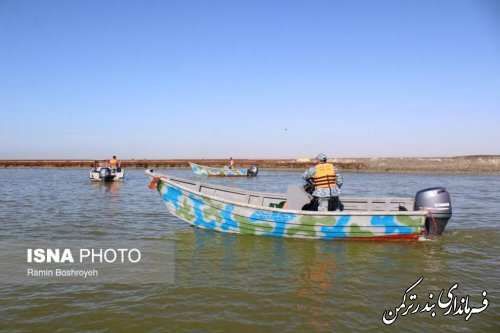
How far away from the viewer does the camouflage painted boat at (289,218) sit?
33.4ft

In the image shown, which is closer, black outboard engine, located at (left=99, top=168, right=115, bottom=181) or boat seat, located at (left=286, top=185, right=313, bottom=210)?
boat seat, located at (left=286, top=185, right=313, bottom=210)

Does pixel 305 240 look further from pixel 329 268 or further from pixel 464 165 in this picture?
pixel 464 165

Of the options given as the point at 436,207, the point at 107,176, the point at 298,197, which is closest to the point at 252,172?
the point at 107,176

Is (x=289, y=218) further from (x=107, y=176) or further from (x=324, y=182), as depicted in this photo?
(x=107, y=176)

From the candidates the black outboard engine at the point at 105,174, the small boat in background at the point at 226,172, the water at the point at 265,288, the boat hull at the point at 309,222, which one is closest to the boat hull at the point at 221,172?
the small boat in background at the point at 226,172

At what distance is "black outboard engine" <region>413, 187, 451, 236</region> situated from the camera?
33.5 ft

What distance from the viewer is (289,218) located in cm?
1044

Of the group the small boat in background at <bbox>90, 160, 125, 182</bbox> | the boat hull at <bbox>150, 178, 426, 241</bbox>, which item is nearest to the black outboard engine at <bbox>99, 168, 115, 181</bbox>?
the small boat in background at <bbox>90, 160, 125, 182</bbox>

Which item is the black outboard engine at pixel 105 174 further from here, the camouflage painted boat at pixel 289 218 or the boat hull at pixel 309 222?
the boat hull at pixel 309 222

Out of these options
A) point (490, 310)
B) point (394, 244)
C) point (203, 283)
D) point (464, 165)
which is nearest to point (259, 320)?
point (203, 283)

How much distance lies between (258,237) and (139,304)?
5199 millimetres

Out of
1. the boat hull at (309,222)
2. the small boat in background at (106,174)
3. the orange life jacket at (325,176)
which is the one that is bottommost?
the boat hull at (309,222)

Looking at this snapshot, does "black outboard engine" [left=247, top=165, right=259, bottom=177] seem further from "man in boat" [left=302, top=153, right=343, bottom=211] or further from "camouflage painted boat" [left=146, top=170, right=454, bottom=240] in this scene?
"man in boat" [left=302, top=153, right=343, bottom=211]

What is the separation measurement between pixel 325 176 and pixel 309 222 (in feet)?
4.56
